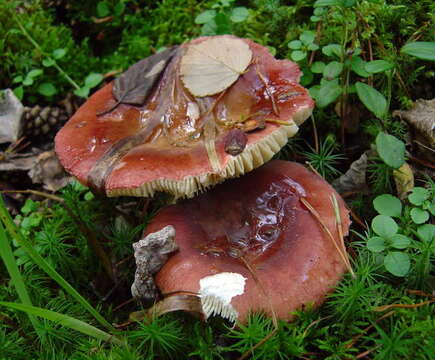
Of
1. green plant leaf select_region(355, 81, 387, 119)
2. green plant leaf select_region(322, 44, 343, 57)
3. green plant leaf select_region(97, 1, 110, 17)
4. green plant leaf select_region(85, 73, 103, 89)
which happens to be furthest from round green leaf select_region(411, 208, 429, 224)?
green plant leaf select_region(97, 1, 110, 17)

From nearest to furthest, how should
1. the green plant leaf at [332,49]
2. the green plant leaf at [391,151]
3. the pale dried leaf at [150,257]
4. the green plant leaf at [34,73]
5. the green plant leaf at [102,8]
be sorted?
the pale dried leaf at [150,257]
the green plant leaf at [391,151]
the green plant leaf at [332,49]
the green plant leaf at [34,73]
the green plant leaf at [102,8]

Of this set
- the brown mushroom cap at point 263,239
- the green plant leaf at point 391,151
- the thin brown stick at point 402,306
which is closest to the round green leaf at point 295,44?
the brown mushroom cap at point 263,239

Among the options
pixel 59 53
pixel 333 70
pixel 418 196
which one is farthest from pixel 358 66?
pixel 59 53

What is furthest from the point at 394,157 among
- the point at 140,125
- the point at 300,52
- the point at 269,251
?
the point at 140,125

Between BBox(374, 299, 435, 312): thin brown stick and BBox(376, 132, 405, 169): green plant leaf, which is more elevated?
BBox(376, 132, 405, 169): green plant leaf

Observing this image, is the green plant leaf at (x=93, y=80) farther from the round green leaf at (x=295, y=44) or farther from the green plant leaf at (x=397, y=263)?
the green plant leaf at (x=397, y=263)

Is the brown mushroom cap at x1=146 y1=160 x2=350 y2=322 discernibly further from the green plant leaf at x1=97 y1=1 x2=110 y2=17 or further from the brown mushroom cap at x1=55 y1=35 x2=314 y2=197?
the green plant leaf at x1=97 y1=1 x2=110 y2=17
